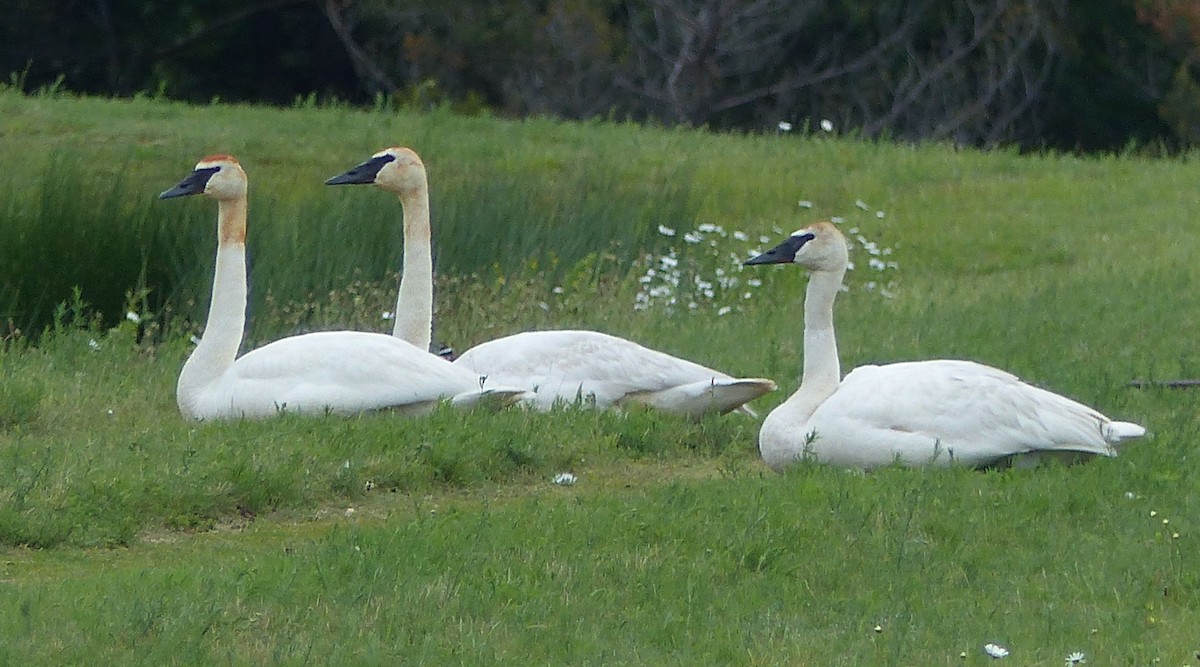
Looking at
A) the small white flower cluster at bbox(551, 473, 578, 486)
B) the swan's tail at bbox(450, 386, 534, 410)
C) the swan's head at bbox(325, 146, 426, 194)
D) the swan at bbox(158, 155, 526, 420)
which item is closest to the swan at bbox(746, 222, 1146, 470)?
the small white flower cluster at bbox(551, 473, 578, 486)

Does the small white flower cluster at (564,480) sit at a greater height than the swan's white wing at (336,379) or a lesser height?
lesser

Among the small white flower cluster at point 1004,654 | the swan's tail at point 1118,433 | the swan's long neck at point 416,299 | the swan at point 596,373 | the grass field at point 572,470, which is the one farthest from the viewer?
the swan's long neck at point 416,299

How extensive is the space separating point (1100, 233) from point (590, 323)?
5.58 metres

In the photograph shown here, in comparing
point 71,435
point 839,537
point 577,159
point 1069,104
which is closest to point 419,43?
point 1069,104

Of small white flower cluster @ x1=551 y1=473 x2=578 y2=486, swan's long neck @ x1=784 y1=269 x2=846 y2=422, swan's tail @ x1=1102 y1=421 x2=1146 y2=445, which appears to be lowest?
small white flower cluster @ x1=551 y1=473 x2=578 y2=486

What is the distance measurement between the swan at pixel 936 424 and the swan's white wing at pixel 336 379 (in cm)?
151

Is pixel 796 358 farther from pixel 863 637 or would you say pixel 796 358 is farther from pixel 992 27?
pixel 992 27

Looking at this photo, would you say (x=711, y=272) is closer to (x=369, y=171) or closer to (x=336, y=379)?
(x=369, y=171)

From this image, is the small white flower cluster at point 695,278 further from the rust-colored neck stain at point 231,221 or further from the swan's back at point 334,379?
the swan's back at point 334,379

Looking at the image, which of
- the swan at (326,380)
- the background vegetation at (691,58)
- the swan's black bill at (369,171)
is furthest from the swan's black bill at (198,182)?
the background vegetation at (691,58)

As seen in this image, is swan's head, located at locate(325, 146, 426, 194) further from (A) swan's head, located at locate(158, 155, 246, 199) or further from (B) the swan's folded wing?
(B) the swan's folded wing

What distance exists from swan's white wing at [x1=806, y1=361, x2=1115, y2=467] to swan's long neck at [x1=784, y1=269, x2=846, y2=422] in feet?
1.24

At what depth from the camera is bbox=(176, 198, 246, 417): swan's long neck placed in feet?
29.7

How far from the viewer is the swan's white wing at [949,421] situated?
7.67m
